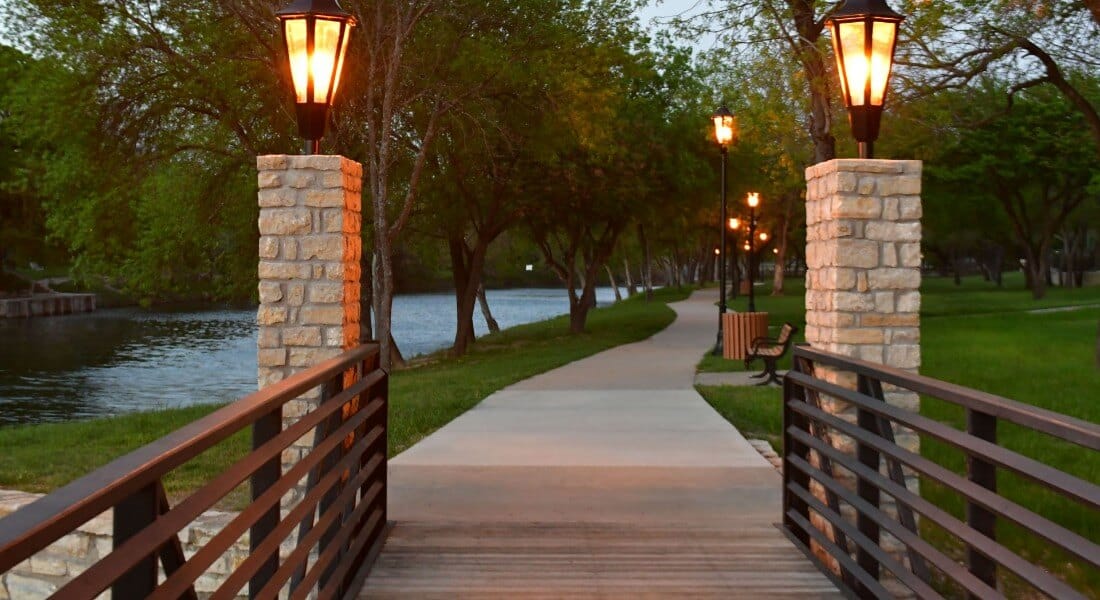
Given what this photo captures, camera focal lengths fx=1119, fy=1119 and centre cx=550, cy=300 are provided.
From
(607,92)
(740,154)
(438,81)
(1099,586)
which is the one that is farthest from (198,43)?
(740,154)

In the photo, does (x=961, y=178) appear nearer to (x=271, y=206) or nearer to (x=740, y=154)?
(x=740, y=154)

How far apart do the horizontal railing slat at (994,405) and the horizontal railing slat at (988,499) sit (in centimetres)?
26

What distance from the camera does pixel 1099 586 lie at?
6.43 m

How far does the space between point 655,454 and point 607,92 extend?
41.4 ft

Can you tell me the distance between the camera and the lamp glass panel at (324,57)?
23.5 ft

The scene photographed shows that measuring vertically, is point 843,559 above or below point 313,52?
below

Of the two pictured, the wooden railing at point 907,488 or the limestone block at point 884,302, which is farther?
the limestone block at point 884,302

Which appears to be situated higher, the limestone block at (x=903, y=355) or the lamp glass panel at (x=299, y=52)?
the lamp glass panel at (x=299, y=52)

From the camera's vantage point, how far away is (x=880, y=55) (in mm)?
6996

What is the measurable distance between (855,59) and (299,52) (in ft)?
11.6

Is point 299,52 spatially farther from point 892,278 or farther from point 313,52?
point 892,278

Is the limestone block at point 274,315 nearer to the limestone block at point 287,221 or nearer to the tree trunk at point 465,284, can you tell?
the limestone block at point 287,221

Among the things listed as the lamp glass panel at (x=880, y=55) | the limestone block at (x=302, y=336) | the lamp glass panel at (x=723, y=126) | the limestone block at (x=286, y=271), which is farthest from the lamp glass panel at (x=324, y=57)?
the lamp glass panel at (x=723, y=126)

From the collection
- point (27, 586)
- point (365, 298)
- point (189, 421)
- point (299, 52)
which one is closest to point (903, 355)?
point (299, 52)
